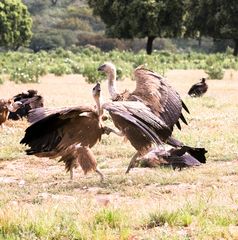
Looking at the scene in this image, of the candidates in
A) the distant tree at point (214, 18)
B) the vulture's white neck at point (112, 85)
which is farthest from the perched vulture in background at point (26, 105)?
the distant tree at point (214, 18)

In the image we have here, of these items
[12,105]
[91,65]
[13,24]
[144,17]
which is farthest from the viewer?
[13,24]

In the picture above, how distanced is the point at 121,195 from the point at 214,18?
3875cm

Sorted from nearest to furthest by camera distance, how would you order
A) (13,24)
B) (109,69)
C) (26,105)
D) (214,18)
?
1. (109,69)
2. (26,105)
3. (214,18)
4. (13,24)

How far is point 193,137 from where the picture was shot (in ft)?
34.8

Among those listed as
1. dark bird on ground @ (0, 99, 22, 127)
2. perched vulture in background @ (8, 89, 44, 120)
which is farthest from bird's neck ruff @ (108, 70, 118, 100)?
perched vulture in background @ (8, 89, 44, 120)

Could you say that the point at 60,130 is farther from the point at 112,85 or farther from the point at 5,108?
the point at 5,108

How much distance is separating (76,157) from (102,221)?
8.40 ft

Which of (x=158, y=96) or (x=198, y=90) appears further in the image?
(x=198, y=90)

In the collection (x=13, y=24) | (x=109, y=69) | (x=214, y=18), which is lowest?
(x=13, y=24)

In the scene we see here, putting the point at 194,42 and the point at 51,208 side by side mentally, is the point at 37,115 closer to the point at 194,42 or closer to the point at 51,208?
the point at 51,208

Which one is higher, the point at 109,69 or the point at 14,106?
the point at 109,69

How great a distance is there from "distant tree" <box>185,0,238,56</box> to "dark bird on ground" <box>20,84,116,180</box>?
36533 mm

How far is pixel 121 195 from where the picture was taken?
6.54 m

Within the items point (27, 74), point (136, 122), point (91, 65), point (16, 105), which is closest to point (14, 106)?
point (16, 105)
